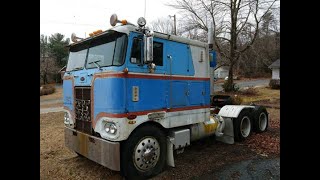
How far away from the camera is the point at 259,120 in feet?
25.7

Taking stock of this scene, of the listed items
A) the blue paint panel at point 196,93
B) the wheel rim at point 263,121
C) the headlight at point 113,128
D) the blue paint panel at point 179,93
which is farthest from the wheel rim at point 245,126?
the headlight at point 113,128

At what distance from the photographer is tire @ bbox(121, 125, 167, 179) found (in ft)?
14.0

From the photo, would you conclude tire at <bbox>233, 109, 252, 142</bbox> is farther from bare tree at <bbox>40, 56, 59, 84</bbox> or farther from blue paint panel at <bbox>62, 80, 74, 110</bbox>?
bare tree at <bbox>40, 56, 59, 84</bbox>

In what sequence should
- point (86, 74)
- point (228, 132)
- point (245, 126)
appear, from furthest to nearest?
point (245, 126) < point (228, 132) < point (86, 74)

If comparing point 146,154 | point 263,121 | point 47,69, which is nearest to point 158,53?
point 146,154

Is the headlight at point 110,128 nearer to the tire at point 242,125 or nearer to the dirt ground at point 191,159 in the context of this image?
the dirt ground at point 191,159

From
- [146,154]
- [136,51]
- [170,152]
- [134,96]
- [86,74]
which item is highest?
[136,51]

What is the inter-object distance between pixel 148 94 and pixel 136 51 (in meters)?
0.88

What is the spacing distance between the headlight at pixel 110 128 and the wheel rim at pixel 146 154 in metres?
0.58

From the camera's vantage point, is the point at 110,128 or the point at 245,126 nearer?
the point at 110,128

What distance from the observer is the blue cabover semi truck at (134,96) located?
13.8 ft

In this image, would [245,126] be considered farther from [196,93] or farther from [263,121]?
[196,93]

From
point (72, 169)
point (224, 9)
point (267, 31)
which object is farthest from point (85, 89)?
point (267, 31)

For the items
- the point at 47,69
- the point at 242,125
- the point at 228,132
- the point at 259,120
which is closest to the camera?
the point at 228,132
